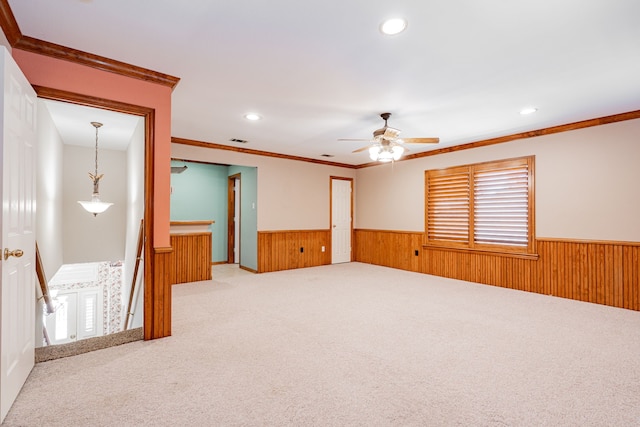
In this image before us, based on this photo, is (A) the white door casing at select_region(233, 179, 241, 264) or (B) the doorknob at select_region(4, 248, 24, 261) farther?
(A) the white door casing at select_region(233, 179, 241, 264)

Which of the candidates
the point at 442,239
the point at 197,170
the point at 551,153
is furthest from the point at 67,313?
the point at 551,153

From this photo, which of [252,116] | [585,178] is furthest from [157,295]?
[585,178]

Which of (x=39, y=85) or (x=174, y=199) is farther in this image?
(x=174, y=199)

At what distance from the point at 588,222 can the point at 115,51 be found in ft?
18.2

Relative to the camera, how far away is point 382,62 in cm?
259

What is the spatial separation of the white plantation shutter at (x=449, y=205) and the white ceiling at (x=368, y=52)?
166 centimetres

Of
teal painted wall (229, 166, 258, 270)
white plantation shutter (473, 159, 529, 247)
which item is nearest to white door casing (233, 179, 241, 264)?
teal painted wall (229, 166, 258, 270)

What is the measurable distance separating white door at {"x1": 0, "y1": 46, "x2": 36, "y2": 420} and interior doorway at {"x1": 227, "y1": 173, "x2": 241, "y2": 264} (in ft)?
16.4

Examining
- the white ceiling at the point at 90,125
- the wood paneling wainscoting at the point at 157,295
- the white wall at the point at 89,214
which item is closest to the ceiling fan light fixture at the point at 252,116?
the white ceiling at the point at 90,125

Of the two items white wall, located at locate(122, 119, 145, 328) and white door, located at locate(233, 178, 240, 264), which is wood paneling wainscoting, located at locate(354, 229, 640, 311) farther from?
white wall, located at locate(122, 119, 145, 328)

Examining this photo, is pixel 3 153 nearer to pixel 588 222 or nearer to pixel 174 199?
pixel 174 199

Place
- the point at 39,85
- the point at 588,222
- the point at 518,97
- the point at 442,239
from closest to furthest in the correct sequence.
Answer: the point at 39,85 < the point at 518,97 < the point at 588,222 < the point at 442,239

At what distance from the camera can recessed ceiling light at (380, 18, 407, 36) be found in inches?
79.9

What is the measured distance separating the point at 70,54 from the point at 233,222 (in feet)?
16.8
